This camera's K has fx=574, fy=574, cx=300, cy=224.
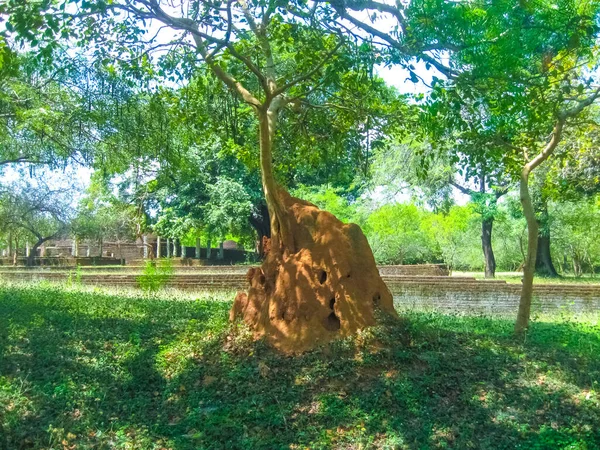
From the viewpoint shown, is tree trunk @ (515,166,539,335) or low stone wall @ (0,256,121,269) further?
low stone wall @ (0,256,121,269)

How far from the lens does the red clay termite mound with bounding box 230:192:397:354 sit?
23.0 ft

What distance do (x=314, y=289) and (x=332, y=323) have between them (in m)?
0.48

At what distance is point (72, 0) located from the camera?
250 inches

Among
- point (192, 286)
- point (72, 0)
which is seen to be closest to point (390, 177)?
point (192, 286)

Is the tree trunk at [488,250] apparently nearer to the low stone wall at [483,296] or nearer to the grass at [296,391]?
the low stone wall at [483,296]

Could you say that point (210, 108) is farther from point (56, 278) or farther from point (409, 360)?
point (56, 278)

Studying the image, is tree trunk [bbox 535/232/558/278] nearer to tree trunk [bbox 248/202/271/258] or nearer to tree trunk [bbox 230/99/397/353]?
tree trunk [bbox 248/202/271/258]

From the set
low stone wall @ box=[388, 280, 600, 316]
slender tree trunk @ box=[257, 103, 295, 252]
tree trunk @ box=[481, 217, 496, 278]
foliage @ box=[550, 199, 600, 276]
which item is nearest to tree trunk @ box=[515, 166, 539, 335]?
slender tree trunk @ box=[257, 103, 295, 252]

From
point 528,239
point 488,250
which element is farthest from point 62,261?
point 528,239

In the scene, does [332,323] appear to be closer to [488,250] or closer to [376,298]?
[376,298]

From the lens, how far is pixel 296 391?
19.7 ft

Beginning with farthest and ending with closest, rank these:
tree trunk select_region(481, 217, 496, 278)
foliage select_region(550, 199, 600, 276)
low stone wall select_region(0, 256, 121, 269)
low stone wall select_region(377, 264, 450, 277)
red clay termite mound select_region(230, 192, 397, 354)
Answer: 1. low stone wall select_region(0, 256, 121, 269)
2. tree trunk select_region(481, 217, 496, 278)
3. foliage select_region(550, 199, 600, 276)
4. low stone wall select_region(377, 264, 450, 277)
5. red clay termite mound select_region(230, 192, 397, 354)

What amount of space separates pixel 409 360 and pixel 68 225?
33.0 meters

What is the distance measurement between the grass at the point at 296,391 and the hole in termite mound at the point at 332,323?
1.36 ft
